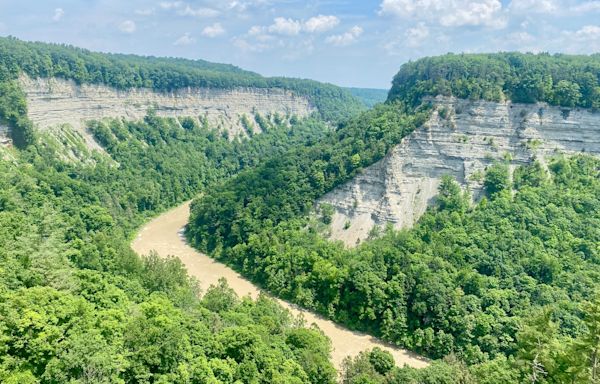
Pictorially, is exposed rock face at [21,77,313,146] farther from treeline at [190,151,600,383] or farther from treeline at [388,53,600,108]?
treeline at [388,53,600,108]

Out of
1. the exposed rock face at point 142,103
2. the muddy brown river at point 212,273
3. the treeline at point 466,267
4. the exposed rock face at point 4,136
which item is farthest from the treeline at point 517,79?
the exposed rock face at point 142,103

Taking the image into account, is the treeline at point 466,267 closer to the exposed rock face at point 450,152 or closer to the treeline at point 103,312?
the exposed rock face at point 450,152

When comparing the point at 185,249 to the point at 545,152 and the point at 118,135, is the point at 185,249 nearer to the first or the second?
the point at 118,135

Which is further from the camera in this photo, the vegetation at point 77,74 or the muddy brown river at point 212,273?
the vegetation at point 77,74

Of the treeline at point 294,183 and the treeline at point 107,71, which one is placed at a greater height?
the treeline at point 107,71

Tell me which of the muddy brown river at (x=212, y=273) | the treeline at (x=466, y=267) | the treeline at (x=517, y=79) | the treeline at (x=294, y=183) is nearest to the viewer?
the treeline at (x=466, y=267)

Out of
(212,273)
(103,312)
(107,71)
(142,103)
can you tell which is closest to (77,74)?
(107,71)

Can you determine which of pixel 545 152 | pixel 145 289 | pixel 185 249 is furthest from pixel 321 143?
pixel 145 289
